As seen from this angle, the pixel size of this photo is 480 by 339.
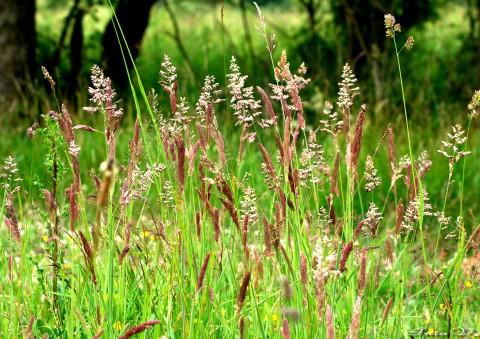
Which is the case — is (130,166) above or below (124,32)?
below

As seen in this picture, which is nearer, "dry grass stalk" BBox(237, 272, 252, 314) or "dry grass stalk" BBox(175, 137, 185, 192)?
"dry grass stalk" BBox(237, 272, 252, 314)

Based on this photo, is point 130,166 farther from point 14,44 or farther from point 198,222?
point 14,44

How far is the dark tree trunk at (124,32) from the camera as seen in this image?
336 inches

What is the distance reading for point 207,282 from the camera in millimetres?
2244

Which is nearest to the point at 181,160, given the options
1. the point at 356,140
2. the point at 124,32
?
the point at 356,140

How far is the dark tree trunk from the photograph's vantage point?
336 inches

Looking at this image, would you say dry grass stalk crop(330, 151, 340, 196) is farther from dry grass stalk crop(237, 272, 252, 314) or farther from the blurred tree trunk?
the blurred tree trunk

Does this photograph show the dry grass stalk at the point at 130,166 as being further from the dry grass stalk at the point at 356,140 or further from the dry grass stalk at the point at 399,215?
the dry grass stalk at the point at 399,215

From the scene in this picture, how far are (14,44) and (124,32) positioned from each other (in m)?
1.23

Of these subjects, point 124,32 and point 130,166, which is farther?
point 124,32

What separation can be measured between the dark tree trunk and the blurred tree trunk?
88cm

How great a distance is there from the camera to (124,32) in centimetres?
862

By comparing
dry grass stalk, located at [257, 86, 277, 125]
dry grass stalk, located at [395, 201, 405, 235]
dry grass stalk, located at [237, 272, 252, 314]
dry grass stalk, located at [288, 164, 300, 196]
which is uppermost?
dry grass stalk, located at [257, 86, 277, 125]

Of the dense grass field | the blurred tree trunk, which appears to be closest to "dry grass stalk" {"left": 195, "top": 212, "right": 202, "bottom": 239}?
the dense grass field
